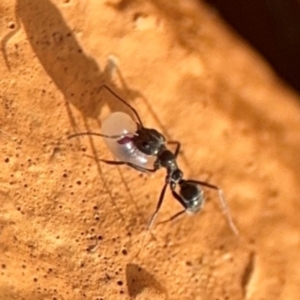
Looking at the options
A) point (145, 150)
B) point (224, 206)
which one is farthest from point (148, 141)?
point (224, 206)

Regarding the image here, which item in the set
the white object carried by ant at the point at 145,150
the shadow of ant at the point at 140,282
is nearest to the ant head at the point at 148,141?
the white object carried by ant at the point at 145,150

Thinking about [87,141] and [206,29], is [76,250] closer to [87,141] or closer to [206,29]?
[87,141]

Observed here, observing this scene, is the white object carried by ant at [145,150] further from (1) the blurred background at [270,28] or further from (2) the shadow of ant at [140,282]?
(1) the blurred background at [270,28]

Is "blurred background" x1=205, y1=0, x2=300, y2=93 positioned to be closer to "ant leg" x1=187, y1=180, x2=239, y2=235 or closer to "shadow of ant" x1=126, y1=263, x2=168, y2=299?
"ant leg" x1=187, y1=180, x2=239, y2=235

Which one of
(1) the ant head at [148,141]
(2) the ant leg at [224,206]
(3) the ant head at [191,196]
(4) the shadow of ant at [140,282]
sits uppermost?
(1) the ant head at [148,141]

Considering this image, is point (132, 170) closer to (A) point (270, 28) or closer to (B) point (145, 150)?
(B) point (145, 150)

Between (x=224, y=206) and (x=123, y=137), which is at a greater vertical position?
(x=123, y=137)

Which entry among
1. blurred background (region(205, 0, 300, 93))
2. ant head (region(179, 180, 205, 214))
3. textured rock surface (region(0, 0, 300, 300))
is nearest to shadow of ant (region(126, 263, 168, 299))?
textured rock surface (region(0, 0, 300, 300))
